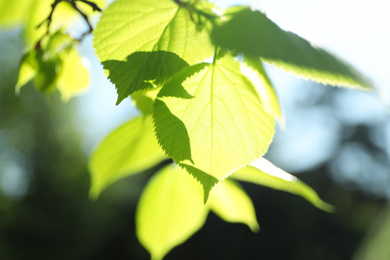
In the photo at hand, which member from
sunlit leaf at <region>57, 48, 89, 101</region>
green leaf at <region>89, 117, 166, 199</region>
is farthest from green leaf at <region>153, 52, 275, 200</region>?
sunlit leaf at <region>57, 48, 89, 101</region>

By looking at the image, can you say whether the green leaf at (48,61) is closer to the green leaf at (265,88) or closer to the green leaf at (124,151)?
the green leaf at (124,151)

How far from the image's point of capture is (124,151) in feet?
1.90

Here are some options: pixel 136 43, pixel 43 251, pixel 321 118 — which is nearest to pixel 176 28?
pixel 136 43

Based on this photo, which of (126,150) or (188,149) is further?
(126,150)

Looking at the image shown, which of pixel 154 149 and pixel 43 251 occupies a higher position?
pixel 154 149

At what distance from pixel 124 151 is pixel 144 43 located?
0.87 ft

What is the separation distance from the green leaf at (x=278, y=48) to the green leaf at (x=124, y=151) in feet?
0.84

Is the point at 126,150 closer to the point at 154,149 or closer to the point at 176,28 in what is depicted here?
the point at 154,149

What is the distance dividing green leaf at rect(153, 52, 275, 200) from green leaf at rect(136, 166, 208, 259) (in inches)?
11.4

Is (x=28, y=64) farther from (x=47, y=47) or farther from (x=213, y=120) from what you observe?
(x=213, y=120)

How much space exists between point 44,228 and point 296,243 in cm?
723

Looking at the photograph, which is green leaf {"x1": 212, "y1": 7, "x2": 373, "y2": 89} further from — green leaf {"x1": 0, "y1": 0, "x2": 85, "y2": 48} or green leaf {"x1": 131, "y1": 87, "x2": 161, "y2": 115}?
green leaf {"x1": 0, "y1": 0, "x2": 85, "y2": 48}

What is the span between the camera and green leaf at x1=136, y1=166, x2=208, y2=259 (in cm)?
64

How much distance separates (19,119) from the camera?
500 inches
